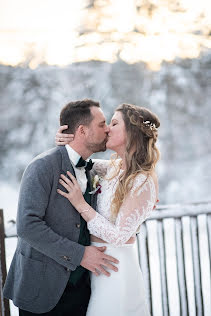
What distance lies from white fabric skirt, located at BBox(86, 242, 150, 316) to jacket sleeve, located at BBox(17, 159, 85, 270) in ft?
0.58

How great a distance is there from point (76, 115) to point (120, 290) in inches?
30.7

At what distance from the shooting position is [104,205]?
1.72m

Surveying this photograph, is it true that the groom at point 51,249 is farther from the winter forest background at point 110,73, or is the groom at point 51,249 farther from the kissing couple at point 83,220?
the winter forest background at point 110,73

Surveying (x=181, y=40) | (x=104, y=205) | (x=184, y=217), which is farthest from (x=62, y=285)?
(x=181, y=40)

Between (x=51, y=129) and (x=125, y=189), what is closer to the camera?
(x=125, y=189)

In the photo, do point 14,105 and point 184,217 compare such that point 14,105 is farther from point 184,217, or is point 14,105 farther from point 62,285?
point 62,285

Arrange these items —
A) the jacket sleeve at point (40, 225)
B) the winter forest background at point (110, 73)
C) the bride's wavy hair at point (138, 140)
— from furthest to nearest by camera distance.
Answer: the winter forest background at point (110, 73) < the bride's wavy hair at point (138, 140) < the jacket sleeve at point (40, 225)

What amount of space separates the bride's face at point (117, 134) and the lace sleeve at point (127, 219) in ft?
0.74

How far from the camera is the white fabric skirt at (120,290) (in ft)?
5.38

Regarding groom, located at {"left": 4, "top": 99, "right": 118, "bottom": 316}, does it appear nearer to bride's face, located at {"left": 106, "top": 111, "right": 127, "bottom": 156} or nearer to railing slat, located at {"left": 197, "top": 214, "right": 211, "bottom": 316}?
bride's face, located at {"left": 106, "top": 111, "right": 127, "bottom": 156}

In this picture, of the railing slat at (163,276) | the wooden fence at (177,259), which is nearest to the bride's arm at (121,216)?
the wooden fence at (177,259)

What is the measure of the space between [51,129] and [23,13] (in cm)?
101

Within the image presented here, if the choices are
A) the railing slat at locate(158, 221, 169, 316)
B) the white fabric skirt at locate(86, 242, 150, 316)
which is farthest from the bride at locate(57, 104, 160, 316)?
the railing slat at locate(158, 221, 169, 316)

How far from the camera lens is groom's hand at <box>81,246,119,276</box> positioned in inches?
62.2
